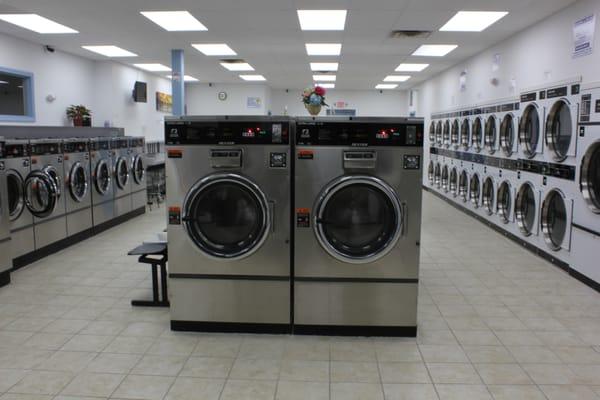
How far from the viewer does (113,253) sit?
6262mm

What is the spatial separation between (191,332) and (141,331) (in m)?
0.40

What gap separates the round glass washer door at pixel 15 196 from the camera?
17.7ft

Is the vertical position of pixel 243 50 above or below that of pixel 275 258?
above

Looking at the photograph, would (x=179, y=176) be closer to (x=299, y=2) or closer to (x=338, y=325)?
(x=338, y=325)

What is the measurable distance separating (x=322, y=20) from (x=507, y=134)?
3.24 m

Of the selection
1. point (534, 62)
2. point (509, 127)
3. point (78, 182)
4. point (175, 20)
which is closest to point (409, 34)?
point (534, 62)

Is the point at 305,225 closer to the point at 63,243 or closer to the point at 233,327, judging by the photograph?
the point at 233,327

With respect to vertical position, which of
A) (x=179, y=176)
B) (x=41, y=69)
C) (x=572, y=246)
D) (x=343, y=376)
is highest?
(x=41, y=69)

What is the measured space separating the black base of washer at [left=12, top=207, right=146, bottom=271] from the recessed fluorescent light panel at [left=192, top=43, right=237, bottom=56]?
336 cm

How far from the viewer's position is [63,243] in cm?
646

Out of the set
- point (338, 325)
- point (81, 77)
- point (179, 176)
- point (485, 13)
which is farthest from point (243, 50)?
point (338, 325)

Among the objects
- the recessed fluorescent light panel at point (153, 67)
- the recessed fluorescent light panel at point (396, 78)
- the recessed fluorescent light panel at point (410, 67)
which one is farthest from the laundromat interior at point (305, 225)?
the recessed fluorescent light panel at point (396, 78)

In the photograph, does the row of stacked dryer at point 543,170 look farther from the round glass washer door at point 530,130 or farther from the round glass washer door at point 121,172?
the round glass washer door at point 121,172

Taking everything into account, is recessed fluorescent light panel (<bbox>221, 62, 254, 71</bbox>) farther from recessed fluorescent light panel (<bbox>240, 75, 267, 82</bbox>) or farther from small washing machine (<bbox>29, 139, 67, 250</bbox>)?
small washing machine (<bbox>29, 139, 67, 250</bbox>)
